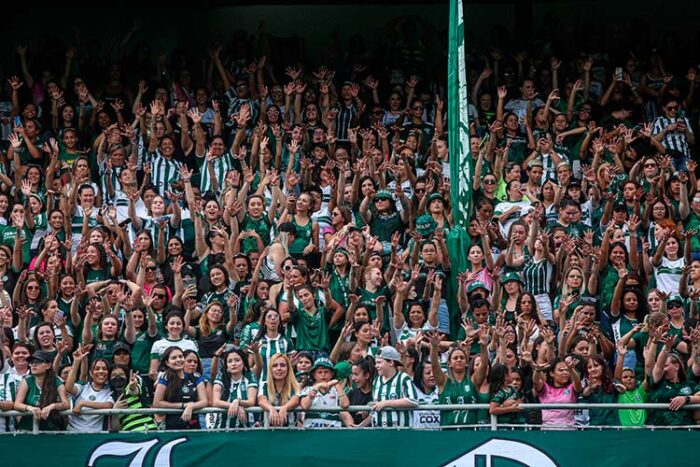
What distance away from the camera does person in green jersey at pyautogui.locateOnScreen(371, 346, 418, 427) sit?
15.8 metres

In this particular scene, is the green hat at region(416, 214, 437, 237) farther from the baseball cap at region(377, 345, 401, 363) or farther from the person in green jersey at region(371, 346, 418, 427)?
the person in green jersey at region(371, 346, 418, 427)

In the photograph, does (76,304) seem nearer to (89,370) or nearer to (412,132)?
(89,370)

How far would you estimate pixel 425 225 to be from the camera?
1867cm

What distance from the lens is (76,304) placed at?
1752cm

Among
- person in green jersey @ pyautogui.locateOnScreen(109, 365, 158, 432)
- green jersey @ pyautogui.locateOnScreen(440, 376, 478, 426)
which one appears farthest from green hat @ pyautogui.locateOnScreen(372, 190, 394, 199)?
person in green jersey @ pyautogui.locateOnScreen(109, 365, 158, 432)

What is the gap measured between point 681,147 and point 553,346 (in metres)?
5.06

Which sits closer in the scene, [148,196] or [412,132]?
[148,196]

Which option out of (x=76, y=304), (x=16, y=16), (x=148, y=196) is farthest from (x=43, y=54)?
(x=76, y=304)

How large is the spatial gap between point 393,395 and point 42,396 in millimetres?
3137

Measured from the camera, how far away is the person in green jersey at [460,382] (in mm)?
15688

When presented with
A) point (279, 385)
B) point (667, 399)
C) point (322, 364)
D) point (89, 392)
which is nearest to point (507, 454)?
point (667, 399)

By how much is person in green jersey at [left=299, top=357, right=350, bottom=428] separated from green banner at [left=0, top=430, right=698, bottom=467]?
0.90 feet

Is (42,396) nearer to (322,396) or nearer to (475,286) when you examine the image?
(322,396)

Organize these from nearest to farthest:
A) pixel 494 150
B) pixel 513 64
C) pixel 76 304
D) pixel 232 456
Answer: pixel 232 456, pixel 76 304, pixel 494 150, pixel 513 64
